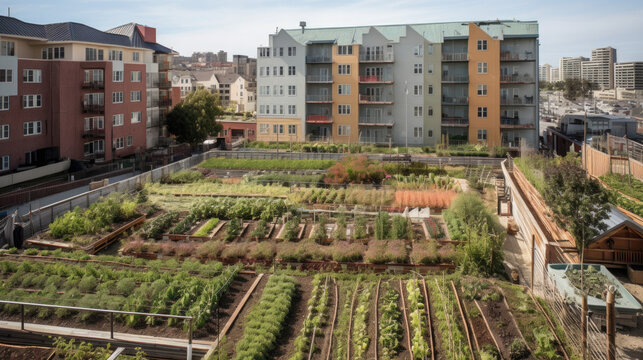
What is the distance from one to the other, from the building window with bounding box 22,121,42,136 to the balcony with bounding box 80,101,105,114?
13.0 ft

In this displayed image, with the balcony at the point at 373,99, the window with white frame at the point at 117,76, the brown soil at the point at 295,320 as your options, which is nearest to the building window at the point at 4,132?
the window with white frame at the point at 117,76

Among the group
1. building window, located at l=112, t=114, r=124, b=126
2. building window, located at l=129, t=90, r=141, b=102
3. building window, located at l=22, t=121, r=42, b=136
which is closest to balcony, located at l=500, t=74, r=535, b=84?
building window, located at l=129, t=90, r=141, b=102

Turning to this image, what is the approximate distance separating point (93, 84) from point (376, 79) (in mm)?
25954

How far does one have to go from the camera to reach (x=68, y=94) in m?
37.3

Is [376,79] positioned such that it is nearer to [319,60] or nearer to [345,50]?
[345,50]

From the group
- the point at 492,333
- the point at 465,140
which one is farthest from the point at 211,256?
the point at 465,140

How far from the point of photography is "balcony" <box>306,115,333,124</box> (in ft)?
164

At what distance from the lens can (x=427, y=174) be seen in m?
31.5

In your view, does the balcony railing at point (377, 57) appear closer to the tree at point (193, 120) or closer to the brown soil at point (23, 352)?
the tree at point (193, 120)

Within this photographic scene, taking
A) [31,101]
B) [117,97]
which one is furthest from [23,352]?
[117,97]

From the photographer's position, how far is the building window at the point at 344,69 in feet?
163

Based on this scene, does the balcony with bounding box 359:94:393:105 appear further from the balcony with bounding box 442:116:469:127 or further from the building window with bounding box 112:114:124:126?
the building window with bounding box 112:114:124:126

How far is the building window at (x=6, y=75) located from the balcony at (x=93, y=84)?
6.24 metres

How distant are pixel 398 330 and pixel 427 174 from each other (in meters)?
21.0
